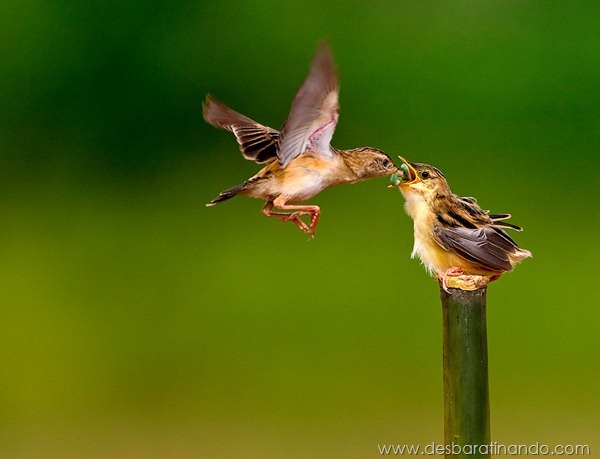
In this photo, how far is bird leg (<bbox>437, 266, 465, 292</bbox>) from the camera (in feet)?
8.77

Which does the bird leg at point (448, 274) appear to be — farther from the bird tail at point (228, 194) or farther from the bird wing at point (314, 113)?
the bird tail at point (228, 194)

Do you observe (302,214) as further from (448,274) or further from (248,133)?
(448,274)

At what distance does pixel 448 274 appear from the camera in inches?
107

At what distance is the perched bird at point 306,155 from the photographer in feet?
9.28

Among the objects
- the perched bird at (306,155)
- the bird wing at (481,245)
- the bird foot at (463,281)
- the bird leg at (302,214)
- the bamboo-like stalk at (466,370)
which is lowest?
the bamboo-like stalk at (466,370)

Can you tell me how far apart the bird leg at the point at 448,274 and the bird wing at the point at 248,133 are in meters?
0.65

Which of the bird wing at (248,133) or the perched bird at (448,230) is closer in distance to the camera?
the perched bird at (448,230)

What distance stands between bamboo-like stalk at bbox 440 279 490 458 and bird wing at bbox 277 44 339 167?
58 centimetres

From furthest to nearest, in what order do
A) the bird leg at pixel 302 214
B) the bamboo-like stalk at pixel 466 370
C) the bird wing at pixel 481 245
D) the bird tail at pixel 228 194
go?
the bird tail at pixel 228 194 → the bird leg at pixel 302 214 → the bird wing at pixel 481 245 → the bamboo-like stalk at pixel 466 370

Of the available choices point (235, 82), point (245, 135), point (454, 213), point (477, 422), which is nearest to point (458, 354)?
point (477, 422)

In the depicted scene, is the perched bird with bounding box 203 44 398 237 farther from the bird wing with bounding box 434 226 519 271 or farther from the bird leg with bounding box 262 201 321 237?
the bird wing with bounding box 434 226 519 271

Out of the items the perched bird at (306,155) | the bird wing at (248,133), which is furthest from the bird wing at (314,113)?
the bird wing at (248,133)

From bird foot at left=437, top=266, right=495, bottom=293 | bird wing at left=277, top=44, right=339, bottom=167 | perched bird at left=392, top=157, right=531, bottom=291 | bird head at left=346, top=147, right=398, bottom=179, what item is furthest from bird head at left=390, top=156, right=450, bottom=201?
bird foot at left=437, top=266, right=495, bottom=293

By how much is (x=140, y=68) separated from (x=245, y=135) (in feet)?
10.0
